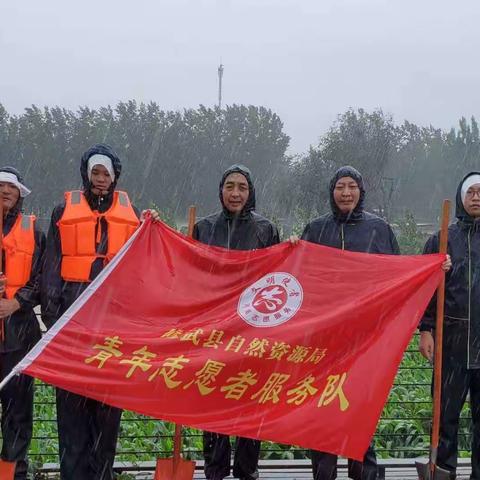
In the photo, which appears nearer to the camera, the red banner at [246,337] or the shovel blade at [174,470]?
the red banner at [246,337]

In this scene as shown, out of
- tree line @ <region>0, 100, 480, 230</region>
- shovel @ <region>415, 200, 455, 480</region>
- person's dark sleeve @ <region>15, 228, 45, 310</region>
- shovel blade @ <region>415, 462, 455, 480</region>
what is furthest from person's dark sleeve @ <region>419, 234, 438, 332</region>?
tree line @ <region>0, 100, 480, 230</region>

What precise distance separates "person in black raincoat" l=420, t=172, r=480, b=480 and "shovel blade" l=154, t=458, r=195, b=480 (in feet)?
5.68

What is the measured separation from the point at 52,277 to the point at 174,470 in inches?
61.5

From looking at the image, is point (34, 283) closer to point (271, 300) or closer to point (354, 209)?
point (271, 300)

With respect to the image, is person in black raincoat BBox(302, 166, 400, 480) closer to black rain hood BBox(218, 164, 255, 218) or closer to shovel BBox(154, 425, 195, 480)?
black rain hood BBox(218, 164, 255, 218)

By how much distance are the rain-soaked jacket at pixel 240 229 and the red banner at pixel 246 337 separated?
28 centimetres

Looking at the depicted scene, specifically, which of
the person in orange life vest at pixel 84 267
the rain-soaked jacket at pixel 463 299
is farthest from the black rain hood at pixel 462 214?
the person in orange life vest at pixel 84 267

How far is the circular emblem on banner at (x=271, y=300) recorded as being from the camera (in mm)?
4336

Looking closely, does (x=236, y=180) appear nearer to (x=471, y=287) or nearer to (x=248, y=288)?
(x=248, y=288)

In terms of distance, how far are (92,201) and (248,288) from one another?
124 cm

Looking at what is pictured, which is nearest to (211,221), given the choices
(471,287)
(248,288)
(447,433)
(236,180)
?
(236,180)

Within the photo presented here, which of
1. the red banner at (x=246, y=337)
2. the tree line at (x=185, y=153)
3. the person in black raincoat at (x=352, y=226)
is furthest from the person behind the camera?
the tree line at (x=185, y=153)

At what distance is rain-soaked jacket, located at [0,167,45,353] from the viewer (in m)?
4.57

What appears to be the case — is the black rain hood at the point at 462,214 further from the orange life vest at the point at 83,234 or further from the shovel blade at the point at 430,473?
the orange life vest at the point at 83,234
